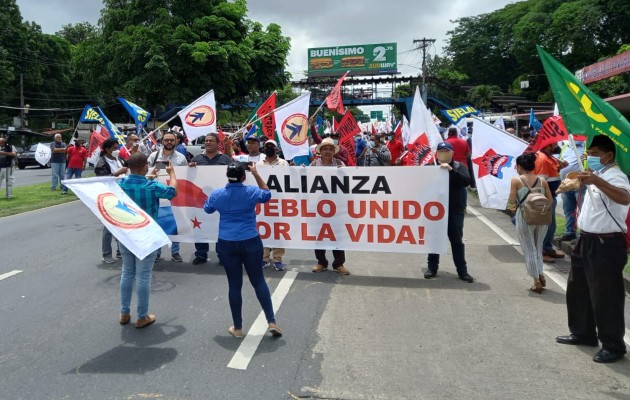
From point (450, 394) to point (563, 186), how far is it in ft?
6.31

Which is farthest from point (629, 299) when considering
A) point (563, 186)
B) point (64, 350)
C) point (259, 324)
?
point (64, 350)

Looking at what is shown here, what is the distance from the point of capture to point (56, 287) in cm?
608

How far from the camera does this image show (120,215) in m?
4.61

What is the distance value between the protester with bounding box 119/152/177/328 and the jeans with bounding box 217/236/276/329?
0.79m

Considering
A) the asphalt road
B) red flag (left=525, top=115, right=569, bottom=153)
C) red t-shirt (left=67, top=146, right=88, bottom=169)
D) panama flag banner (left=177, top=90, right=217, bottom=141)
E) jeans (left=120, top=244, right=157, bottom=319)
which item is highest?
panama flag banner (left=177, top=90, right=217, bottom=141)

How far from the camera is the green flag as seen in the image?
12.5 feet

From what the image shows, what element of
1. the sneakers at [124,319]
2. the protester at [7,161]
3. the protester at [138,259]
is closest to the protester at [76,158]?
the protester at [7,161]

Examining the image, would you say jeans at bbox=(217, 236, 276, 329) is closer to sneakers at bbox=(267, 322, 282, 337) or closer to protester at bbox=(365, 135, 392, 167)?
sneakers at bbox=(267, 322, 282, 337)

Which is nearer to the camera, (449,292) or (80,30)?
(449,292)

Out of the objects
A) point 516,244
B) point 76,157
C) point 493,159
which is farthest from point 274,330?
point 76,157

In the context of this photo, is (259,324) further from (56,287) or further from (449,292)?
(56,287)

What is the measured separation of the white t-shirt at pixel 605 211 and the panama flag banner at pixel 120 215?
3654 mm

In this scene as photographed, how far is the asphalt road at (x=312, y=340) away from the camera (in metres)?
3.64

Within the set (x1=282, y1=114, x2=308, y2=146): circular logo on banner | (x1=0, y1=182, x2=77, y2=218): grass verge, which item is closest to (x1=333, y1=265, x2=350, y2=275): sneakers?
(x1=282, y1=114, x2=308, y2=146): circular logo on banner
